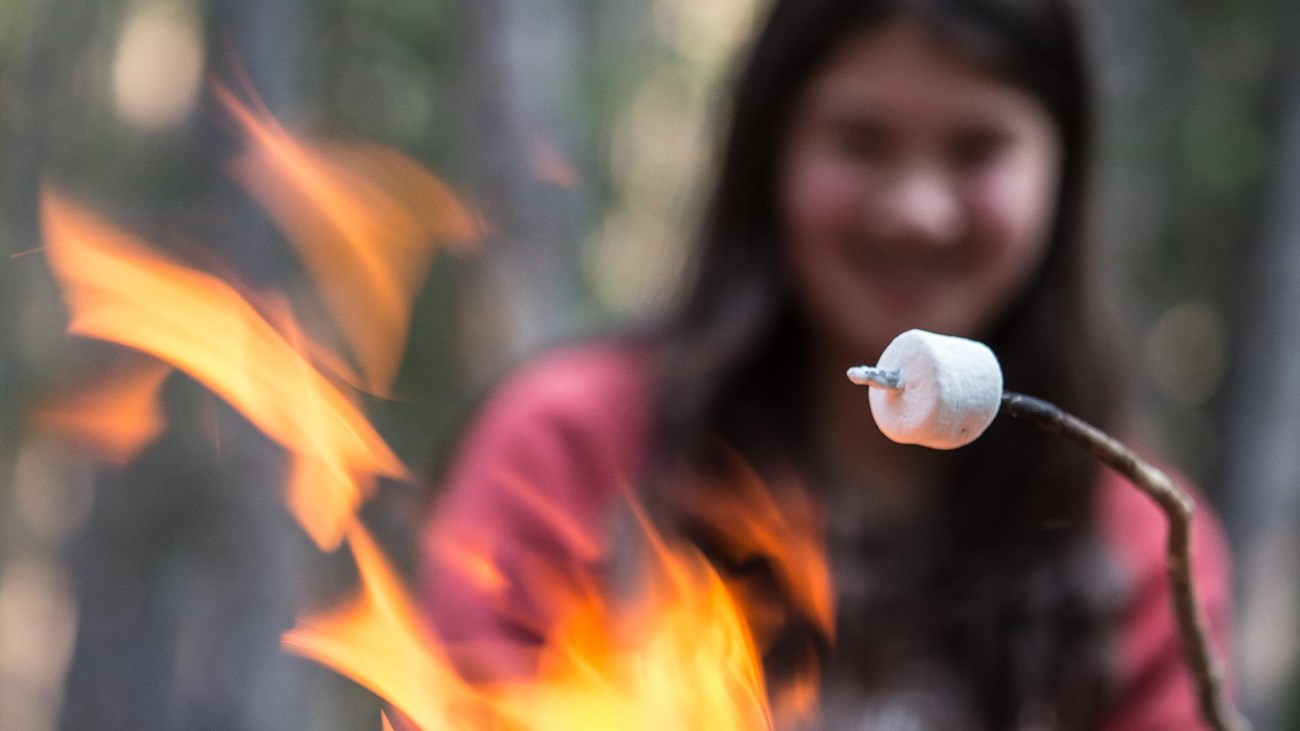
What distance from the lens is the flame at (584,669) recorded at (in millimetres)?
792

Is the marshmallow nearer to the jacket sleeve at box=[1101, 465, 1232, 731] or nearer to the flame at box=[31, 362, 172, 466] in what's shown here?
the flame at box=[31, 362, 172, 466]

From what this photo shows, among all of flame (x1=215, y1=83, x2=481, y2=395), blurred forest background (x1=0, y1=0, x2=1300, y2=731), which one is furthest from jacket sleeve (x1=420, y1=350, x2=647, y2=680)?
blurred forest background (x1=0, y1=0, x2=1300, y2=731)

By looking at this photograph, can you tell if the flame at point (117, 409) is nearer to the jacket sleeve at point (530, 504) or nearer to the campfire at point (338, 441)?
the campfire at point (338, 441)

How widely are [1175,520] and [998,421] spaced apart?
3.88 feet

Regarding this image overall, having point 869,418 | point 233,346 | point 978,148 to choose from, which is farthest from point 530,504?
point 233,346

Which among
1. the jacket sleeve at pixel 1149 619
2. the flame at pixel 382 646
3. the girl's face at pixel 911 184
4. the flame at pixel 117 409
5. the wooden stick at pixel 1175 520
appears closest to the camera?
the wooden stick at pixel 1175 520

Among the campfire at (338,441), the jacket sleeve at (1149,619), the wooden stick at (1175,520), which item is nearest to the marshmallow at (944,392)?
Answer: the wooden stick at (1175,520)

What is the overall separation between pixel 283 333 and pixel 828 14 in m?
0.92

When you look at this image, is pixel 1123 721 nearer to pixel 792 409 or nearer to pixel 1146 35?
pixel 792 409

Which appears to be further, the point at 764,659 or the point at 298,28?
the point at 298,28

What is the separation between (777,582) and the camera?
4.54ft

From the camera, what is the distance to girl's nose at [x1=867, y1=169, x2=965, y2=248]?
146 cm

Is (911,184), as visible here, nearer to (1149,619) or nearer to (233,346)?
(1149,619)

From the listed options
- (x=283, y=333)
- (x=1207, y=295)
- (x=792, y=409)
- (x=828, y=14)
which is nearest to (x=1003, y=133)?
(x=828, y=14)
